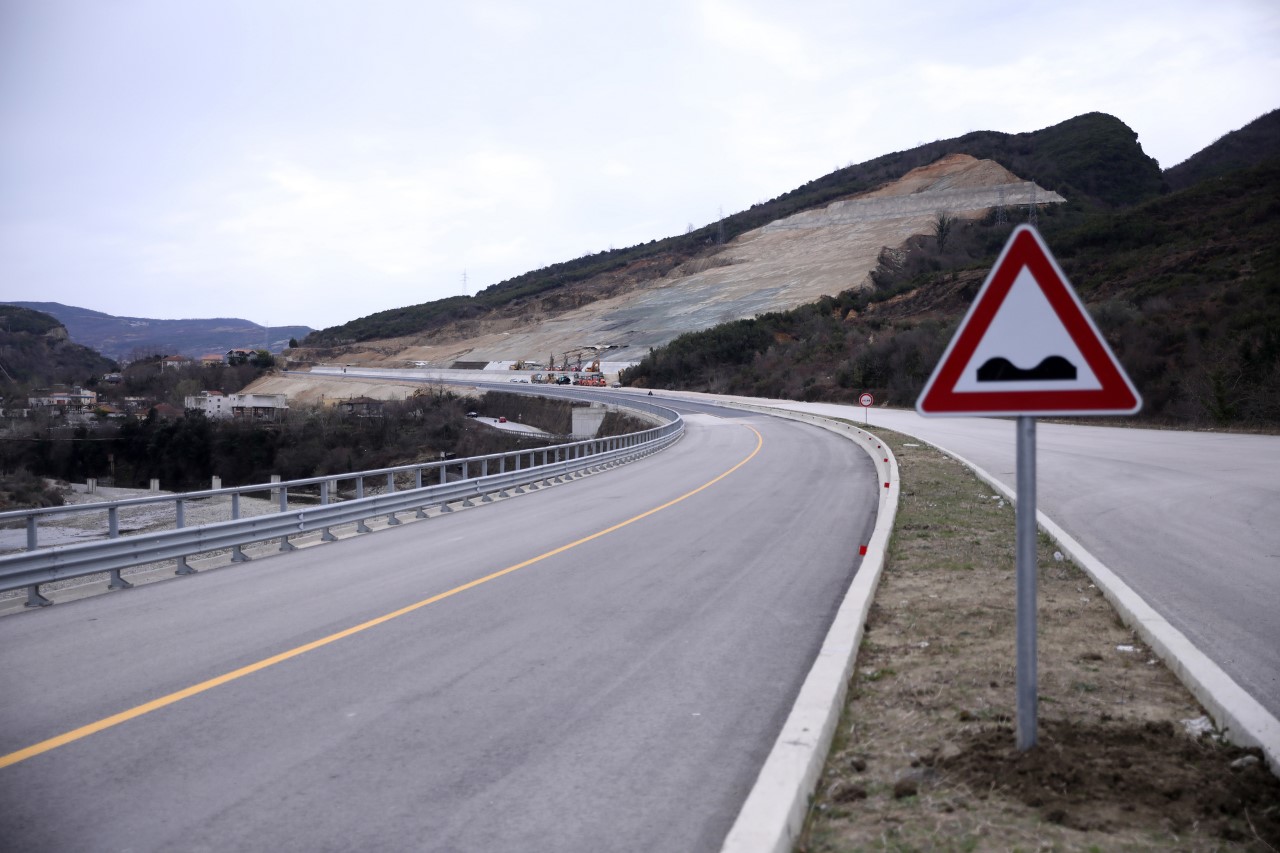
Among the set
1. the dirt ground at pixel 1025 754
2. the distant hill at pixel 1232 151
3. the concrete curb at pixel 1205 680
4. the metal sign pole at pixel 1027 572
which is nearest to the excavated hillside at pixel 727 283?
the distant hill at pixel 1232 151

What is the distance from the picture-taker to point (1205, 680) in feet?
17.8

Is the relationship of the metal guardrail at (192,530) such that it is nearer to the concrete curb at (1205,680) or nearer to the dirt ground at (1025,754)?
the dirt ground at (1025,754)

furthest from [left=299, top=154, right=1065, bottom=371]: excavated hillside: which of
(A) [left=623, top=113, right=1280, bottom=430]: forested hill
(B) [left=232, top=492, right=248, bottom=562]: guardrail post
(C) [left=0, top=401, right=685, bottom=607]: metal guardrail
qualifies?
(B) [left=232, top=492, right=248, bottom=562]: guardrail post

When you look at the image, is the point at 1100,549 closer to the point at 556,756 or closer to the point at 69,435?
the point at 556,756

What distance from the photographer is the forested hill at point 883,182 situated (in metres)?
136

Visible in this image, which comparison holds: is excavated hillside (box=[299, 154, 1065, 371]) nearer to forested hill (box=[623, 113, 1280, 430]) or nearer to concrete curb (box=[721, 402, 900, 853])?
forested hill (box=[623, 113, 1280, 430])

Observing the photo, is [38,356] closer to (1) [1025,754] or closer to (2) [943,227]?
(1) [1025,754]

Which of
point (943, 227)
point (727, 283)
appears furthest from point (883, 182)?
point (943, 227)

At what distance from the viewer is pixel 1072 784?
4.18 metres

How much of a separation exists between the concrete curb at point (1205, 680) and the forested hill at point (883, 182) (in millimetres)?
120797

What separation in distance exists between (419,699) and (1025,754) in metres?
3.69

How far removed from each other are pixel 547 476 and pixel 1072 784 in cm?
2182

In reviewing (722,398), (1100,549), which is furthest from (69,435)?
(722,398)

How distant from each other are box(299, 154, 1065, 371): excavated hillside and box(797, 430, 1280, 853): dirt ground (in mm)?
98410
